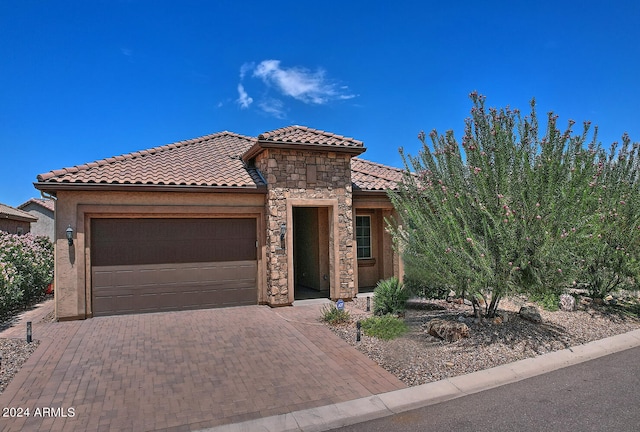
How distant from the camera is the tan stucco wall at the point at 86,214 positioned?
9711 millimetres

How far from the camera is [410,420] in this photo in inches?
188

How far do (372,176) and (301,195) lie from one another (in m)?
3.44

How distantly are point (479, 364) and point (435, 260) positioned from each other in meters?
1.80

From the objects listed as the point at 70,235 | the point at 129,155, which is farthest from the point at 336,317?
the point at 129,155

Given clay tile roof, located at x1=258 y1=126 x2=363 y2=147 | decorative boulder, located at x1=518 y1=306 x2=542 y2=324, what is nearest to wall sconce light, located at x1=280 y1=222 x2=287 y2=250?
clay tile roof, located at x1=258 y1=126 x2=363 y2=147

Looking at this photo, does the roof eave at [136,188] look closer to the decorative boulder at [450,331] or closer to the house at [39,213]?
the decorative boulder at [450,331]

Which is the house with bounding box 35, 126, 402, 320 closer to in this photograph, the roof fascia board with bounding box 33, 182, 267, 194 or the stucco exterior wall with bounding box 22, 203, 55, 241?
the roof fascia board with bounding box 33, 182, 267, 194

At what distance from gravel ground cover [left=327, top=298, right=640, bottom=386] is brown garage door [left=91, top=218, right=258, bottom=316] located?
3.58 metres

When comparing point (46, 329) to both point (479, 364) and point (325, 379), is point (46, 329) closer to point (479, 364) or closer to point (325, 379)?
point (325, 379)

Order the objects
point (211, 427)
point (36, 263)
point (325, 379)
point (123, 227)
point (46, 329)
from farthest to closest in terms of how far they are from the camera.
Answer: point (36, 263), point (123, 227), point (46, 329), point (325, 379), point (211, 427)

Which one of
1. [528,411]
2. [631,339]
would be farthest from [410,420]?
[631,339]

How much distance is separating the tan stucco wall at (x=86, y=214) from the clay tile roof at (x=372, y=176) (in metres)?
4.30

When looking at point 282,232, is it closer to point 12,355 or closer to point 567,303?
point 12,355

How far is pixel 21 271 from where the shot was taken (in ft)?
38.3
